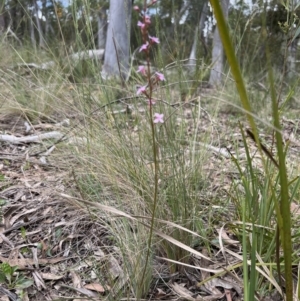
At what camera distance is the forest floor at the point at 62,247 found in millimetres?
920

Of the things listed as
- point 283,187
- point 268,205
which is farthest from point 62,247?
point 283,187

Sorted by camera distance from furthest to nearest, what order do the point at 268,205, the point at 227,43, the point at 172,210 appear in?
Result: the point at 172,210
the point at 268,205
the point at 227,43

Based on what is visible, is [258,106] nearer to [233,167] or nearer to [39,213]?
[233,167]

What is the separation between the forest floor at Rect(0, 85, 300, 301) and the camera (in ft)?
3.02

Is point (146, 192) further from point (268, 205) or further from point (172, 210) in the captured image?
point (268, 205)

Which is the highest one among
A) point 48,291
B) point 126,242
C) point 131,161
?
point 131,161

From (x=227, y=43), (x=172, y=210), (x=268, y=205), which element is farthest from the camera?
(x=172, y=210)

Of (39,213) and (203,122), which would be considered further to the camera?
(203,122)

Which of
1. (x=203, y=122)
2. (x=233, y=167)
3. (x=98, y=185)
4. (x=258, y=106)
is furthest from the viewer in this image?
(x=258, y=106)

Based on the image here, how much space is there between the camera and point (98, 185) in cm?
127

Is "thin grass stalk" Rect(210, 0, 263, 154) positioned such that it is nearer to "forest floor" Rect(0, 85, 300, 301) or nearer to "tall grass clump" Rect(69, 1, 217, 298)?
"forest floor" Rect(0, 85, 300, 301)

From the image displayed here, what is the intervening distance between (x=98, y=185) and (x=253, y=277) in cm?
76

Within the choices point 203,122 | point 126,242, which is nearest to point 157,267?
point 126,242

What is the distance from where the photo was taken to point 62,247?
1.12m
